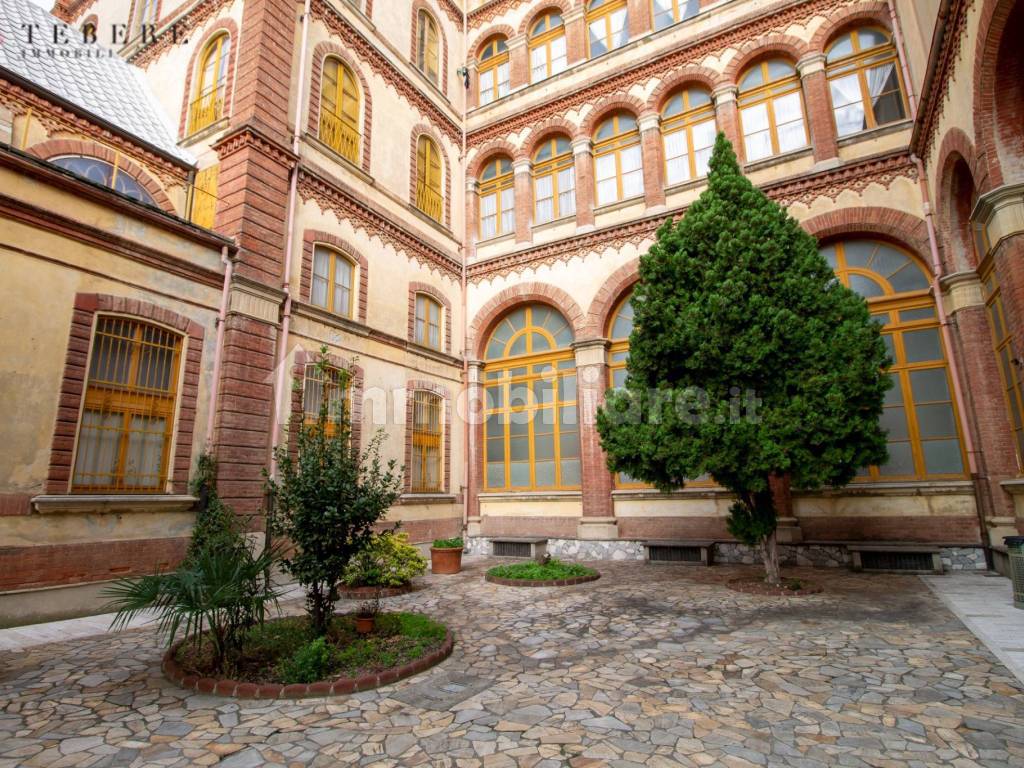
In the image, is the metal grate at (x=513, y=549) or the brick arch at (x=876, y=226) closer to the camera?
the brick arch at (x=876, y=226)

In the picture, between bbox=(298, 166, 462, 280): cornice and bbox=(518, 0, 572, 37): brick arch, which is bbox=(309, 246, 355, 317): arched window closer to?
bbox=(298, 166, 462, 280): cornice

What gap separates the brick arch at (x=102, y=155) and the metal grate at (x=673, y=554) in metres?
11.5

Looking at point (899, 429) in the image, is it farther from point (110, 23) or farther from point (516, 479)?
point (110, 23)

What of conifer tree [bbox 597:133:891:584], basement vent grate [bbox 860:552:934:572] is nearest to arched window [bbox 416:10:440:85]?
conifer tree [bbox 597:133:891:584]

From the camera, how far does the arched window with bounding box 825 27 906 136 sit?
1148 centimetres

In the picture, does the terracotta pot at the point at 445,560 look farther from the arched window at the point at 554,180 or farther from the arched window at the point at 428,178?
A: the arched window at the point at 554,180

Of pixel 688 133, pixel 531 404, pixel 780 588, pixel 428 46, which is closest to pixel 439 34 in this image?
pixel 428 46

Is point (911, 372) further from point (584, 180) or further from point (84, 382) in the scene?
point (84, 382)

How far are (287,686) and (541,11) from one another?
17.9 m

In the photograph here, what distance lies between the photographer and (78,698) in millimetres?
4383

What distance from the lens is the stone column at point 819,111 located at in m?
11.6

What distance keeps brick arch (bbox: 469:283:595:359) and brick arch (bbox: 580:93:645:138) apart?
431 cm

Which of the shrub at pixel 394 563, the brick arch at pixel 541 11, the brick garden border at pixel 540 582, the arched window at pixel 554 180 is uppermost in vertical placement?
the brick arch at pixel 541 11

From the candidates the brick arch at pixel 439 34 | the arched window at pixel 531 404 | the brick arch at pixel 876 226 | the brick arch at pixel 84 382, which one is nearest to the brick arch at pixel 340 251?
the brick arch at pixel 84 382
